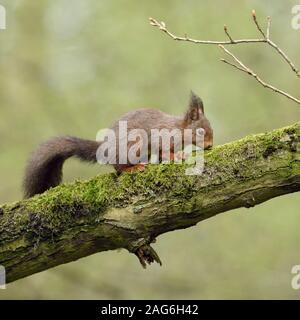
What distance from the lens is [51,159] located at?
162 inches

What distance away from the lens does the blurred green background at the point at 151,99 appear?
719 centimetres

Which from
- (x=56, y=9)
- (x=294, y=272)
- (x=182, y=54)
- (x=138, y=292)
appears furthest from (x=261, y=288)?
(x=56, y=9)

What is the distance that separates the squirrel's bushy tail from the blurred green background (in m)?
3.00

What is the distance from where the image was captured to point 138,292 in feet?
23.3

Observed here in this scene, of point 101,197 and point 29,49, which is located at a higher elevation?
point 29,49

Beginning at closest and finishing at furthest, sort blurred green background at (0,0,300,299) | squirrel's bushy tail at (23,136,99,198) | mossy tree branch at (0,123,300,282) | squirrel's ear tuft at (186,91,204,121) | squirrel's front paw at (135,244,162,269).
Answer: mossy tree branch at (0,123,300,282) → squirrel's front paw at (135,244,162,269) → squirrel's bushy tail at (23,136,99,198) → squirrel's ear tuft at (186,91,204,121) → blurred green background at (0,0,300,299)

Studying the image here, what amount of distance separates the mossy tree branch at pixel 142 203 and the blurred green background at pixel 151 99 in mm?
3623

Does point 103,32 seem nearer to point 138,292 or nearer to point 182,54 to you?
point 182,54

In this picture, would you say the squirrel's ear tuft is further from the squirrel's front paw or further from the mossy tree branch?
the squirrel's front paw

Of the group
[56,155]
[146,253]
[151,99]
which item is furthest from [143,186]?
[151,99]

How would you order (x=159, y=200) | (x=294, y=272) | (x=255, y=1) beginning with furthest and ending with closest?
(x=255, y=1), (x=294, y=272), (x=159, y=200)

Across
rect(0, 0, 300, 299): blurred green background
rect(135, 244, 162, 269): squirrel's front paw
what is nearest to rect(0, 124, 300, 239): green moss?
rect(135, 244, 162, 269): squirrel's front paw

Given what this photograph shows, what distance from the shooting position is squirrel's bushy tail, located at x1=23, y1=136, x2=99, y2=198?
411 centimetres

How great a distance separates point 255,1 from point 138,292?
3.38m
